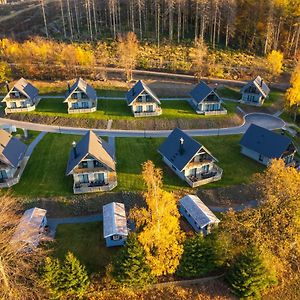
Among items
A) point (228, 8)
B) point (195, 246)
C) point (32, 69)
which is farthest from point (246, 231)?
point (228, 8)

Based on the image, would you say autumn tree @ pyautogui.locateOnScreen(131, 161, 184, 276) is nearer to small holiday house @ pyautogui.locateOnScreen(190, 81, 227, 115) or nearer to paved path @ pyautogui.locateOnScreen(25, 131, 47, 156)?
paved path @ pyautogui.locateOnScreen(25, 131, 47, 156)

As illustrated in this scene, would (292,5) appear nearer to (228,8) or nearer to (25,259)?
(228,8)

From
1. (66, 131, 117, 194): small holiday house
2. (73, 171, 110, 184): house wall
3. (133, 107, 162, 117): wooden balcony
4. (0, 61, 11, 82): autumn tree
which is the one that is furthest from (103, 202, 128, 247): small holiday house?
(0, 61, 11, 82): autumn tree

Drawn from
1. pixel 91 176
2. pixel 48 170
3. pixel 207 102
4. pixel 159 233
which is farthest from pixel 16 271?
pixel 207 102

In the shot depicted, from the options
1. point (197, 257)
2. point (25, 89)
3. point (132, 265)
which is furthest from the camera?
point (25, 89)

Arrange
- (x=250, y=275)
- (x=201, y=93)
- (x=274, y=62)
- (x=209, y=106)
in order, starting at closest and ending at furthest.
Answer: (x=250, y=275)
(x=209, y=106)
(x=201, y=93)
(x=274, y=62)

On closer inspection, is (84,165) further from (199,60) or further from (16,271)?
(199,60)

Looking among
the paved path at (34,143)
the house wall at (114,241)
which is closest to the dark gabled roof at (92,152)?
the paved path at (34,143)
